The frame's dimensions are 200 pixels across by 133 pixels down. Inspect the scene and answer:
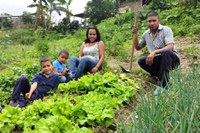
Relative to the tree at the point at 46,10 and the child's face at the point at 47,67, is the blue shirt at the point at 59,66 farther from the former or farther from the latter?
the tree at the point at 46,10

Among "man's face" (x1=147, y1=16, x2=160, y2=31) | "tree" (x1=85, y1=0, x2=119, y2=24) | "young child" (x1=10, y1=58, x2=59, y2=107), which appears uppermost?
"tree" (x1=85, y1=0, x2=119, y2=24)

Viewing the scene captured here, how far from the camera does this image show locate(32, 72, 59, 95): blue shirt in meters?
4.06

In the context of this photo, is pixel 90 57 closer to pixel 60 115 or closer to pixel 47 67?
pixel 47 67

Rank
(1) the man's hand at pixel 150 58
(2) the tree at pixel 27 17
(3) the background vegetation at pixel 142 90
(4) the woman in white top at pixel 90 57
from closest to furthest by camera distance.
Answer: (3) the background vegetation at pixel 142 90 < (1) the man's hand at pixel 150 58 < (4) the woman in white top at pixel 90 57 < (2) the tree at pixel 27 17

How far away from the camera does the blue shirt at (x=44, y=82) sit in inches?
160

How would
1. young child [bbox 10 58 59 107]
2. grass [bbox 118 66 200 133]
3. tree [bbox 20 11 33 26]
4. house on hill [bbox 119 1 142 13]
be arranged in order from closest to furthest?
grass [bbox 118 66 200 133] → young child [bbox 10 58 59 107] → house on hill [bbox 119 1 142 13] → tree [bbox 20 11 33 26]

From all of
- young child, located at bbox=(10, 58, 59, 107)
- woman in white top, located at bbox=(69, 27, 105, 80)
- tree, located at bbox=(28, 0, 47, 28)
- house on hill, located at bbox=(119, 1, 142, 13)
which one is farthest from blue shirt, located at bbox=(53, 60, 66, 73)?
tree, located at bbox=(28, 0, 47, 28)

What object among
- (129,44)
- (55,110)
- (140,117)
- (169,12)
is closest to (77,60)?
(55,110)

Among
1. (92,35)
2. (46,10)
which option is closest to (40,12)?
(46,10)

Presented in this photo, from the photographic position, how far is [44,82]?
4086 millimetres

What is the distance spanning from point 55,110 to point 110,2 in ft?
66.5

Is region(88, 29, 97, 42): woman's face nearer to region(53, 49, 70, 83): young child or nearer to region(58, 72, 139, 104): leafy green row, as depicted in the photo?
region(53, 49, 70, 83): young child

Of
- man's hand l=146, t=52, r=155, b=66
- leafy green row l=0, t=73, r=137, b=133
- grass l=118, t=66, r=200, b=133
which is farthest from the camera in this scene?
man's hand l=146, t=52, r=155, b=66

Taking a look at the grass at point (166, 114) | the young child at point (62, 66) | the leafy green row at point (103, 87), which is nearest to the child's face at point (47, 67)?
the leafy green row at point (103, 87)
